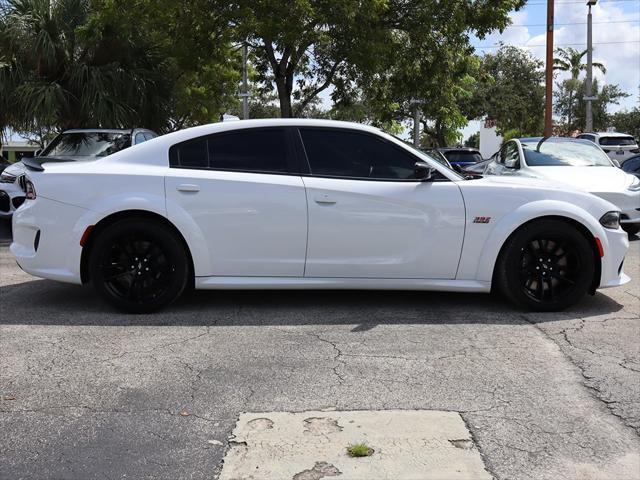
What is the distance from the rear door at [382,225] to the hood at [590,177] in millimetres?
4154

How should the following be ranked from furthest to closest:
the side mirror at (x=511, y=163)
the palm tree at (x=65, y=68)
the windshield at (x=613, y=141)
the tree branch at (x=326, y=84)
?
the windshield at (x=613, y=141), the tree branch at (x=326, y=84), the palm tree at (x=65, y=68), the side mirror at (x=511, y=163)

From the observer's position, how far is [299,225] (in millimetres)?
5133

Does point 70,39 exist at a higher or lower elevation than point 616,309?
higher

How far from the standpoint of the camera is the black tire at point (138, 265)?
202 inches

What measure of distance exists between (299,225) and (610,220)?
2.64m

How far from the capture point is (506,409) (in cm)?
343

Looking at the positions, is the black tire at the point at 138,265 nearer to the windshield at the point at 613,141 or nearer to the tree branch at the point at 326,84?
the tree branch at the point at 326,84

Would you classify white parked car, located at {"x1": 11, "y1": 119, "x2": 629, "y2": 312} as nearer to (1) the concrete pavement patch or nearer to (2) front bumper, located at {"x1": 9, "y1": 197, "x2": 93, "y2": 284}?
(2) front bumper, located at {"x1": 9, "y1": 197, "x2": 93, "y2": 284}

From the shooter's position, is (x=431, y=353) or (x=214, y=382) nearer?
(x=214, y=382)

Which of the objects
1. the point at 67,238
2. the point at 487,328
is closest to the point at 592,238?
the point at 487,328

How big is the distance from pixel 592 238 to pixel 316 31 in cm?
1070

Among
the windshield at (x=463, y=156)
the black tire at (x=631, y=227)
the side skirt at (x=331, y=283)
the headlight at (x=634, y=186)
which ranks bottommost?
the side skirt at (x=331, y=283)

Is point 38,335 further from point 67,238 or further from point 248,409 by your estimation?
point 248,409

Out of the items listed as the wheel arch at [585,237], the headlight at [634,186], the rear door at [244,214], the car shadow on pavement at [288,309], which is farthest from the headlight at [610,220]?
the headlight at [634,186]
